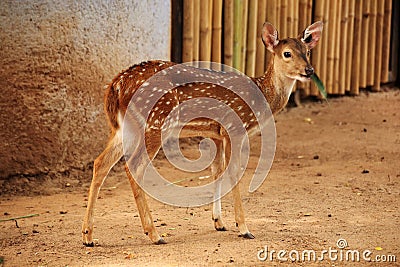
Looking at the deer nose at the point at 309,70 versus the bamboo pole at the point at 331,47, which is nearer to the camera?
the deer nose at the point at 309,70

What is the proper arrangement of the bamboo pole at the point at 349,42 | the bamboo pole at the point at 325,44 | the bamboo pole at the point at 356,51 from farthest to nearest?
the bamboo pole at the point at 356,51 → the bamboo pole at the point at 349,42 → the bamboo pole at the point at 325,44

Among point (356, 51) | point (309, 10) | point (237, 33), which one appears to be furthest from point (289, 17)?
point (356, 51)

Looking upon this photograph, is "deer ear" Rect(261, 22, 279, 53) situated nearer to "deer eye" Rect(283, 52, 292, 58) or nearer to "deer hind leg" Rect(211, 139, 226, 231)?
"deer eye" Rect(283, 52, 292, 58)

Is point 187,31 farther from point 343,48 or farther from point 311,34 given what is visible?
point 343,48

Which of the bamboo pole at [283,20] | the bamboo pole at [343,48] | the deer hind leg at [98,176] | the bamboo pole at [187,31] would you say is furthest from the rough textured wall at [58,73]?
the bamboo pole at [343,48]

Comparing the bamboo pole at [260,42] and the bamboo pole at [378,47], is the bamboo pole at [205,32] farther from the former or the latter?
the bamboo pole at [378,47]

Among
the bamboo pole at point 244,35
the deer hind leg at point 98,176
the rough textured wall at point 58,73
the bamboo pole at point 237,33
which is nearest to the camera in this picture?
the deer hind leg at point 98,176

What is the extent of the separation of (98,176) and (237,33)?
13.4 ft

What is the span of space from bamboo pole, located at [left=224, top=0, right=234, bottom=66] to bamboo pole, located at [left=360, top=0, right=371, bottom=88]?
261 cm

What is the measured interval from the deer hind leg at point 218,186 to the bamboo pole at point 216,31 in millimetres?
3088

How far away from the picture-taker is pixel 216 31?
29.9ft

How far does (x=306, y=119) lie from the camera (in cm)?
1013

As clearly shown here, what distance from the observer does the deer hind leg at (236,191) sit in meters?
5.85

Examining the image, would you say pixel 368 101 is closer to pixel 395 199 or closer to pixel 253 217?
pixel 395 199
